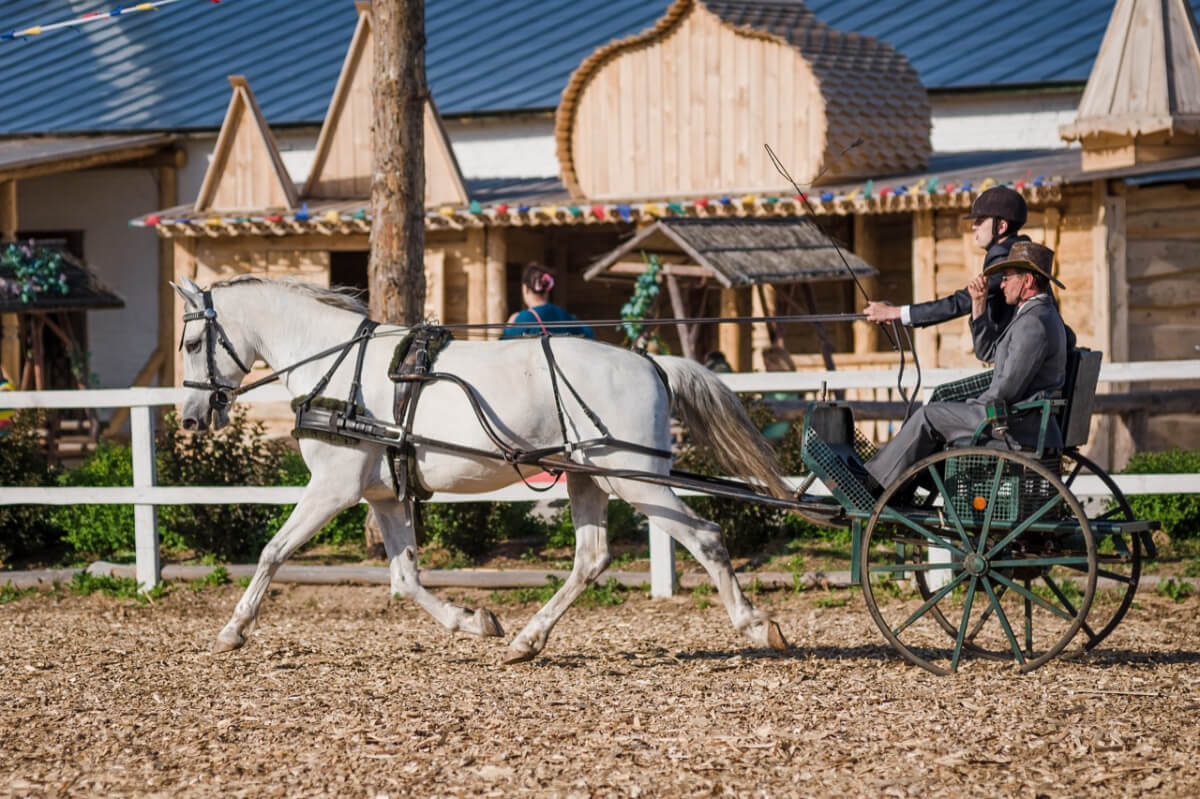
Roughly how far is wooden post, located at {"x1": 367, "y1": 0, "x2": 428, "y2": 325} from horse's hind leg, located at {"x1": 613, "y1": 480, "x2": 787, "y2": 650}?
378 cm

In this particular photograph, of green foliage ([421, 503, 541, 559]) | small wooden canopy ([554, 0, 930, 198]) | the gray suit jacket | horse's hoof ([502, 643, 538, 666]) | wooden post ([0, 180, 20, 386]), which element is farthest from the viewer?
wooden post ([0, 180, 20, 386])

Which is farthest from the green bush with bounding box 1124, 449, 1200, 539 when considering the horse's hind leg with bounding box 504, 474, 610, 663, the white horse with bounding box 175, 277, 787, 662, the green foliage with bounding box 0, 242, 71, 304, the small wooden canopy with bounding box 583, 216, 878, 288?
the green foliage with bounding box 0, 242, 71, 304

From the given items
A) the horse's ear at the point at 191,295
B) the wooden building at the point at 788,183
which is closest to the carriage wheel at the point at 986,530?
the horse's ear at the point at 191,295

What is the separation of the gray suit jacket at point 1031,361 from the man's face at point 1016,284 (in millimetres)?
93

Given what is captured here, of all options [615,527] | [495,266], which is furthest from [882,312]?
[495,266]

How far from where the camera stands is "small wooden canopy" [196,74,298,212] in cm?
1664

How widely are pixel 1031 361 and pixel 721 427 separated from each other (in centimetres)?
167

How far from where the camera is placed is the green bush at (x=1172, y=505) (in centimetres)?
997

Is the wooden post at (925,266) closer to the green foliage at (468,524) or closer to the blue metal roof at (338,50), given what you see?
the blue metal roof at (338,50)

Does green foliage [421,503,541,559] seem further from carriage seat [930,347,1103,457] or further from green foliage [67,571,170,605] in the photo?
carriage seat [930,347,1103,457]

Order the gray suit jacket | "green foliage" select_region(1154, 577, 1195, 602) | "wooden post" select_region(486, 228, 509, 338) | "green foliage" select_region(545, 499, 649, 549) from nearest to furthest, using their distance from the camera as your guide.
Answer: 1. the gray suit jacket
2. "green foliage" select_region(1154, 577, 1195, 602)
3. "green foliage" select_region(545, 499, 649, 549)
4. "wooden post" select_region(486, 228, 509, 338)

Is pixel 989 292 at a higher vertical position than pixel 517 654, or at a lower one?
higher

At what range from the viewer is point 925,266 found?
14.9 meters

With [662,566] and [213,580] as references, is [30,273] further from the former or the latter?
[662,566]
